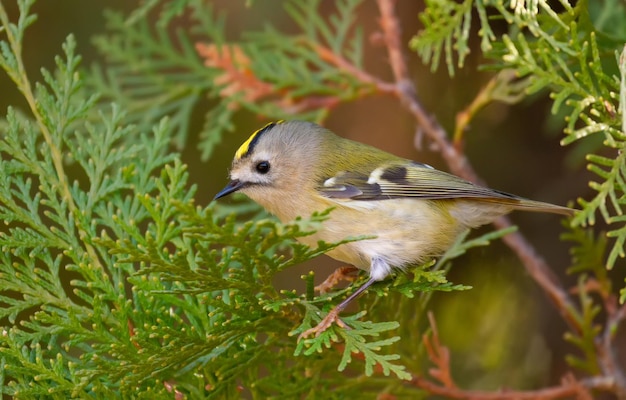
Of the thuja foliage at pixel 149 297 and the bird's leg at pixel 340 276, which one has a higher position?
the thuja foliage at pixel 149 297

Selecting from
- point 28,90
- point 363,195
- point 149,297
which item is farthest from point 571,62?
point 28,90

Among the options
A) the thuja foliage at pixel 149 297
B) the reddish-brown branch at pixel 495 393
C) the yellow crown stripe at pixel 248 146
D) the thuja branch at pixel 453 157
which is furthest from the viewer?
the yellow crown stripe at pixel 248 146

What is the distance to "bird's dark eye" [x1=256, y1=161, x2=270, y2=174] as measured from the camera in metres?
1.94

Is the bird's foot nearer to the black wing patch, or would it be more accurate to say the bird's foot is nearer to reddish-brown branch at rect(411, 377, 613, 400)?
reddish-brown branch at rect(411, 377, 613, 400)

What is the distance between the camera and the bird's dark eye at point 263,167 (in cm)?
194

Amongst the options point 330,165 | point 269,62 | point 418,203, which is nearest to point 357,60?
point 269,62

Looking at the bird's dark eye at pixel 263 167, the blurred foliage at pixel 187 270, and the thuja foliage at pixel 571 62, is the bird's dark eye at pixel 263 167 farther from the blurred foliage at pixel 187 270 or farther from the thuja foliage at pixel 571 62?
the thuja foliage at pixel 571 62

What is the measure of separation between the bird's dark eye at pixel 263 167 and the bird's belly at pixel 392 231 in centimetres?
28

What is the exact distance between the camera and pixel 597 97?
1231 millimetres

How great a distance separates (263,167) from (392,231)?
407mm

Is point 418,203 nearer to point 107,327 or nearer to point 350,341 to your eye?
point 350,341

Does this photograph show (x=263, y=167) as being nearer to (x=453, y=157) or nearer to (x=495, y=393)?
(x=453, y=157)

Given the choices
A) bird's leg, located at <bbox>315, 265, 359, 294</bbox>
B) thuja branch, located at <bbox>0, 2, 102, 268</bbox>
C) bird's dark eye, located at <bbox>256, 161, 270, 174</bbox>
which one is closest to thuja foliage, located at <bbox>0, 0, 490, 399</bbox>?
thuja branch, located at <bbox>0, 2, 102, 268</bbox>

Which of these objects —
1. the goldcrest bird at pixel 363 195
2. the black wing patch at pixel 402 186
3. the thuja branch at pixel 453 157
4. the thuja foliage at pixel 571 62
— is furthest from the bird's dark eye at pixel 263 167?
the thuja foliage at pixel 571 62
